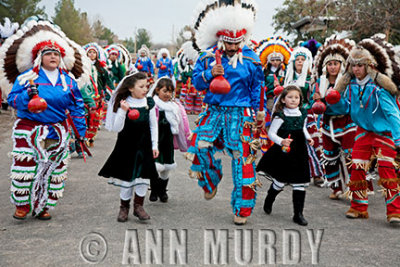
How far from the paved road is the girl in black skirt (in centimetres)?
27

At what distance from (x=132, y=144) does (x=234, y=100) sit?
4.12 ft

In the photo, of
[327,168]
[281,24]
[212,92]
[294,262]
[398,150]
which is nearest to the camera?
[294,262]

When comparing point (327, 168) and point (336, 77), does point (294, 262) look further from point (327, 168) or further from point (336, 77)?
point (336, 77)

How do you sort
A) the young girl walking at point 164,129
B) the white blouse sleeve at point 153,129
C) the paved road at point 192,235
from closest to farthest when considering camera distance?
1. the paved road at point 192,235
2. the white blouse sleeve at point 153,129
3. the young girl walking at point 164,129

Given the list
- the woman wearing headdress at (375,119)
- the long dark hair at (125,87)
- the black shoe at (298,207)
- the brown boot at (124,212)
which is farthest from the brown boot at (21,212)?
the woman wearing headdress at (375,119)

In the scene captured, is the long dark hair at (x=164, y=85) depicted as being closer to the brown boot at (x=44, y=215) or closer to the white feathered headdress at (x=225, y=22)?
the white feathered headdress at (x=225, y=22)

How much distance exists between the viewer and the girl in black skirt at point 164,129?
18.9 ft

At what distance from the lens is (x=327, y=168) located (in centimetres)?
634

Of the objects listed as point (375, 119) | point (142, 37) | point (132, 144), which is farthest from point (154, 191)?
point (142, 37)

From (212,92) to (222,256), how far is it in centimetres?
171

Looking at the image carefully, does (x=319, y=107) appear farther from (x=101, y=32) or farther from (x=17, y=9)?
(x=101, y=32)

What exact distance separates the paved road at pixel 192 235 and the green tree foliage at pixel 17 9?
34198 mm

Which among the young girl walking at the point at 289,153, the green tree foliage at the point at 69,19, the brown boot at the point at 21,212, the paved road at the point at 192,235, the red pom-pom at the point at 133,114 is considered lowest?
the paved road at the point at 192,235

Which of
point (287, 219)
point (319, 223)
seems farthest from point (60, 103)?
point (319, 223)
